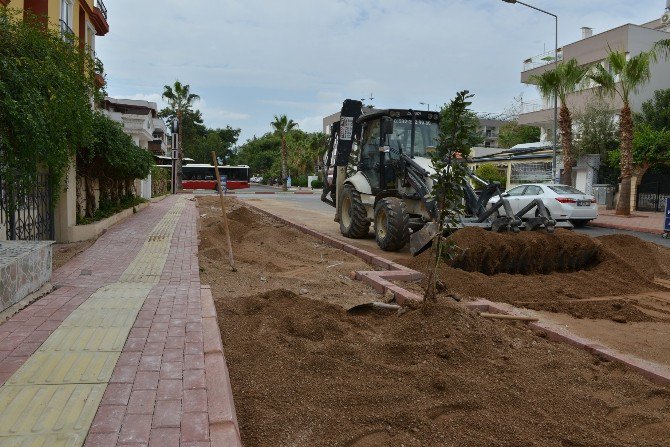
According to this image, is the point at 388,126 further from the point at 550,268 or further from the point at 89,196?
the point at 89,196

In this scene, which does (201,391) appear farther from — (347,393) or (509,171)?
(509,171)

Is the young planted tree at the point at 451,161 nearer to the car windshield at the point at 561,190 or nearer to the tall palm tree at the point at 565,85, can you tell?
the car windshield at the point at 561,190

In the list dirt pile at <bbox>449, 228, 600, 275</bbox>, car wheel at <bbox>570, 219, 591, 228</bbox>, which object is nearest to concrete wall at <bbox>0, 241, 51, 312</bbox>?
dirt pile at <bbox>449, 228, 600, 275</bbox>

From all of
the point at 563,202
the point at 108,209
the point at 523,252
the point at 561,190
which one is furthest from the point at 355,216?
the point at 561,190

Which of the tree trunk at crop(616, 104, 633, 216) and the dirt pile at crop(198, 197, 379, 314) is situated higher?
the tree trunk at crop(616, 104, 633, 216)

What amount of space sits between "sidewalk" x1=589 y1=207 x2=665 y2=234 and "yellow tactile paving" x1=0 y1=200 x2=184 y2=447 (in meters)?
16.7

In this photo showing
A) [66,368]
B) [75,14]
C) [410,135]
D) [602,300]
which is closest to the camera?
[66,368]

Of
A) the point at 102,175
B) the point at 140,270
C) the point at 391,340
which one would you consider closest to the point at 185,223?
the point at 102,175

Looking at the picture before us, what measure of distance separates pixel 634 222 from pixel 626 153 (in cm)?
362

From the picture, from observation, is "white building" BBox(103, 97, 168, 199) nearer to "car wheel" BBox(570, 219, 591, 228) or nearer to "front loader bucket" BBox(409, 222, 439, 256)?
"car wheel" BBox(570, 219, 591, 228)

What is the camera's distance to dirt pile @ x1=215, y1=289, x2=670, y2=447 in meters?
3.51

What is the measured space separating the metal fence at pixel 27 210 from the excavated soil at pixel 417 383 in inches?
179

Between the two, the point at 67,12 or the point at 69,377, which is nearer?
the point at 69,377

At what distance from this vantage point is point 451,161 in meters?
5.75
